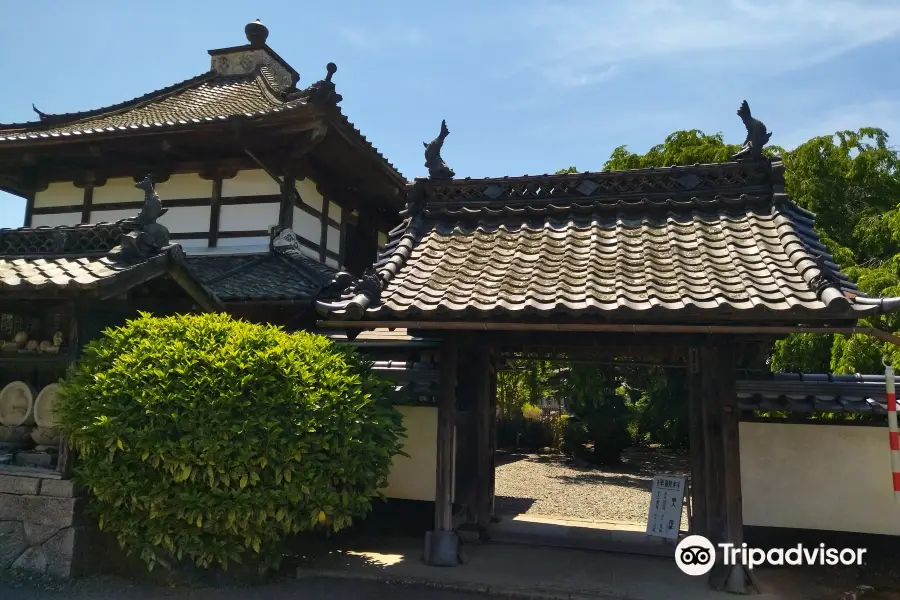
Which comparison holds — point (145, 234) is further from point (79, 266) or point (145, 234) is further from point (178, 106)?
point (178, 106)

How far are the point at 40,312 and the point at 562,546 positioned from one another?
22.8ft

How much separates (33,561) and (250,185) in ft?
23.0

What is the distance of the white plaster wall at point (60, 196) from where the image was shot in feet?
39.7

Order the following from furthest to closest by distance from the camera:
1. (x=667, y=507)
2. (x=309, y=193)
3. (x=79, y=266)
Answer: (x=309, y=193) → (x=667, y=507) → (x=79, y=266)

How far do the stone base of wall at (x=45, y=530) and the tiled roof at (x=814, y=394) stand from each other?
707 centimetres

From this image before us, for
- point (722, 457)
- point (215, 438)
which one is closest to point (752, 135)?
point (722, 457)

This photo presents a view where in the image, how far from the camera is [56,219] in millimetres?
12109

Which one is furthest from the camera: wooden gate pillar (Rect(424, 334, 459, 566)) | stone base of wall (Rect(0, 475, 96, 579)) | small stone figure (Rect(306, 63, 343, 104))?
small stone figure (Rect(306, 63, 343, 104))

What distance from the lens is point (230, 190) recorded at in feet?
37.5

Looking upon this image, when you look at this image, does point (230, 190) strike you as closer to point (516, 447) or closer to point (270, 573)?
point (270, 573)

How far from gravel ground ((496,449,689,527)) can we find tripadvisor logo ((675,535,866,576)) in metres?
3.32

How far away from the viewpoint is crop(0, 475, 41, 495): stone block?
20.7 ft

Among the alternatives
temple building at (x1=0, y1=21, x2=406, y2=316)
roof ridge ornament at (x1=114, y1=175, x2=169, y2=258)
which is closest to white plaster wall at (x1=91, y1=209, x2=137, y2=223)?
temple building at (x1=0, y1=21, x2=406, y2=316)

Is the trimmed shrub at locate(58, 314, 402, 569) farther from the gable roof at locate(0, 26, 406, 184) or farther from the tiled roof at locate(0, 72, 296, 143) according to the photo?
the tiled roof at locate(0, 72, 296, 143)
